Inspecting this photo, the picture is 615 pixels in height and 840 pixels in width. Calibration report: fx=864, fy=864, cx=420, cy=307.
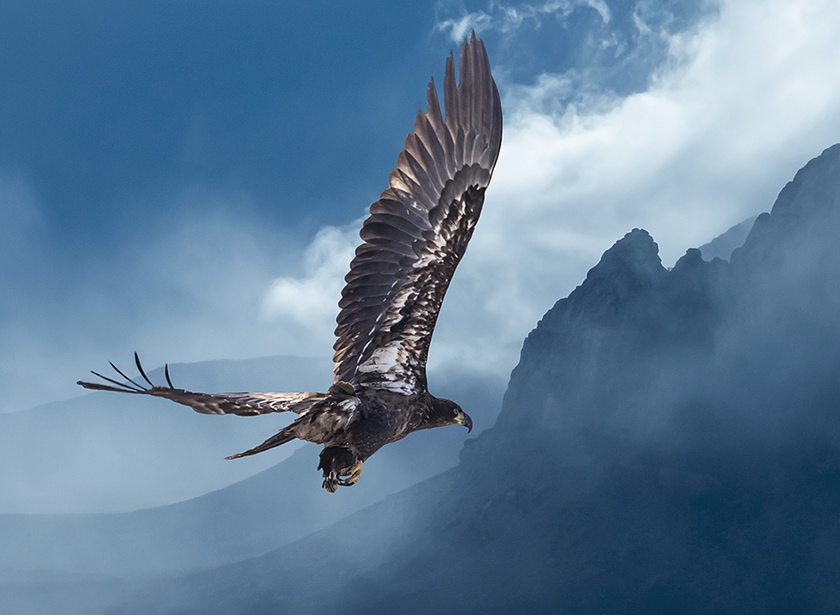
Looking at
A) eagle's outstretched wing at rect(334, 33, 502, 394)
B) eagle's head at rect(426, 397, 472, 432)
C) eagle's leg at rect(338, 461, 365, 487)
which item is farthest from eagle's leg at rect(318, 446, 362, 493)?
eagle's head at rect(426, 397, 472, 432)

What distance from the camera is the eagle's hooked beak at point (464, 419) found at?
336 inches

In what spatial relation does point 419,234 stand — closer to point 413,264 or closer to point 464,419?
point 413,264

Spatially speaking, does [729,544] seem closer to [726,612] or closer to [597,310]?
[726,612]

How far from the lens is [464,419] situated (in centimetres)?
862

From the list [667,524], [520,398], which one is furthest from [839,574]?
[520,398]

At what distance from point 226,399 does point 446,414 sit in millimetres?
2930

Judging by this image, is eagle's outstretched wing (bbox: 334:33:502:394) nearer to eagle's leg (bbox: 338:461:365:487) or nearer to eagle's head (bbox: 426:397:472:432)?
eagle's head (bbox: 426:397:472:432)

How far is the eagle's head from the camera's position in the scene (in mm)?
8266

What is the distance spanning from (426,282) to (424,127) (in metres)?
1.57

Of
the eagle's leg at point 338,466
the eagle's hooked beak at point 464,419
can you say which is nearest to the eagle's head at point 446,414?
the eagle's hooked beak at point 464,419

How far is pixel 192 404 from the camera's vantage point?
5.79 metres

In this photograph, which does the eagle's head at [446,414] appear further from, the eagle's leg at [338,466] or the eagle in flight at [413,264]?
the eagle's leg at [338,466]

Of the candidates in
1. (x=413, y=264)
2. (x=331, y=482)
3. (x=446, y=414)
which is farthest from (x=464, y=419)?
(x=331, y=482)

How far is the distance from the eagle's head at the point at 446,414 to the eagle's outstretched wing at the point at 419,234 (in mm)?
327
